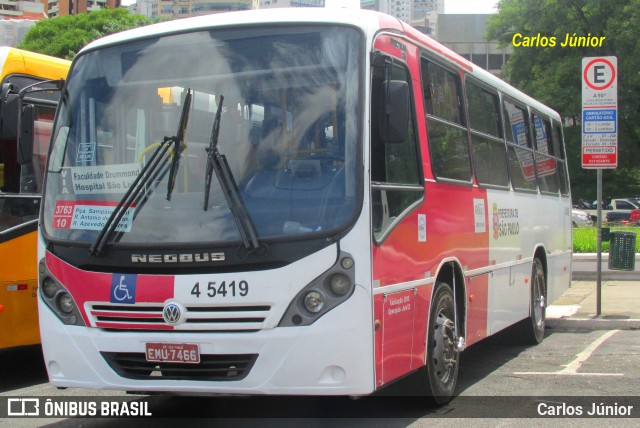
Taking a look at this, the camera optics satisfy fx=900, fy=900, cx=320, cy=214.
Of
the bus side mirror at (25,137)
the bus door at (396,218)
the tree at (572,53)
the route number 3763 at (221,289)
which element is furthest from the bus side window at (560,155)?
the tree at (572,53)

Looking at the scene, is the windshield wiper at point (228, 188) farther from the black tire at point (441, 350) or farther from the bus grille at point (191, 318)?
the black tire at point (441, 350)

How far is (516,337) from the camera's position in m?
11.4

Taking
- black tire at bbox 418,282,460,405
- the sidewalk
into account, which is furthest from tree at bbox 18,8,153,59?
black tire at bbox 418,282,460,405

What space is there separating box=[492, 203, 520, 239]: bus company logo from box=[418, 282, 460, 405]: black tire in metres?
1.76

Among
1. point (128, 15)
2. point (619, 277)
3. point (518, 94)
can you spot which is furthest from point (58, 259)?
point (128, 15)

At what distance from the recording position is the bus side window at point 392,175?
6.09 meters

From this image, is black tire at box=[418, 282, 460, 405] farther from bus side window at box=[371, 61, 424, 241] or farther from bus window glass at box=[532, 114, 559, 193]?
bus window glass at box=[532, 114, 559, 193]

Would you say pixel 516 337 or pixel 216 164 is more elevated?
pixel 216 164

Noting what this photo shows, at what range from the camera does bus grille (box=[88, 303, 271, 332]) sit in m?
5.74

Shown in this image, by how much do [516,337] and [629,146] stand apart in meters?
37.9

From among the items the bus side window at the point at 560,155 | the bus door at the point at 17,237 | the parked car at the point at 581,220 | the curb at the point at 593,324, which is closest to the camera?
the bus door at the point at 17,237

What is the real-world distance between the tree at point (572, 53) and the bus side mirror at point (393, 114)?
3958 cm

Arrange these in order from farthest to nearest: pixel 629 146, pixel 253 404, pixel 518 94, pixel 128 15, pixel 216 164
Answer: pixel 128 15 → pixel 629 146 → pixel 518 94 → pixel 253 404 → pixel 216 164

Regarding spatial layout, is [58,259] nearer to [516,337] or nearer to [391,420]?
[391,420]
